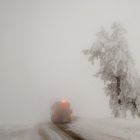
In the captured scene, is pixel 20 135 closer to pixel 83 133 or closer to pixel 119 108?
pixel 83 133

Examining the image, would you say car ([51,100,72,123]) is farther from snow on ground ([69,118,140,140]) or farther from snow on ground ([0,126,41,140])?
snow on ground ([0,126,41,140])

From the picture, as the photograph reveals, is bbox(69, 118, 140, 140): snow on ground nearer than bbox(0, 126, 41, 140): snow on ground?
Yes

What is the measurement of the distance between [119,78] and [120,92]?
39.1 inches

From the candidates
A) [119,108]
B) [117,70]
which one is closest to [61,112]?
[119,108]

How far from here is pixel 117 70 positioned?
63.8ft

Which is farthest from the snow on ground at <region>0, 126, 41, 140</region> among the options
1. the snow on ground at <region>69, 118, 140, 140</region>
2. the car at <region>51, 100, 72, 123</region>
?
the car at <region>51, 100, 72, 123</region>

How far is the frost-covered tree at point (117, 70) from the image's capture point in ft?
63.5

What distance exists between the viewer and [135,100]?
19.2m

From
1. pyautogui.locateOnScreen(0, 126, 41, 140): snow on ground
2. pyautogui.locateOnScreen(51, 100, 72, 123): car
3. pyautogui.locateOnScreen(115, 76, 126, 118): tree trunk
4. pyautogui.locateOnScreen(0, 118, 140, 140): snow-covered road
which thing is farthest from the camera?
pyautogui.locateOnScreen(51, 100, 72, 123): car

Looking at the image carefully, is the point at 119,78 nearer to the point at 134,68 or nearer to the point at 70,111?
the point at 134,68

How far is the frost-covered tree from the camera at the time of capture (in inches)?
762

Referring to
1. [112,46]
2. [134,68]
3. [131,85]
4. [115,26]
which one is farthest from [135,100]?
[115,26]

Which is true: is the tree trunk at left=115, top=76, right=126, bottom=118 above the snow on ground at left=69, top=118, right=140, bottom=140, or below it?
above

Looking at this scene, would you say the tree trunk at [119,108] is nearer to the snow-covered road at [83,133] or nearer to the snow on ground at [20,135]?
the snow-covered road at [83,133]
